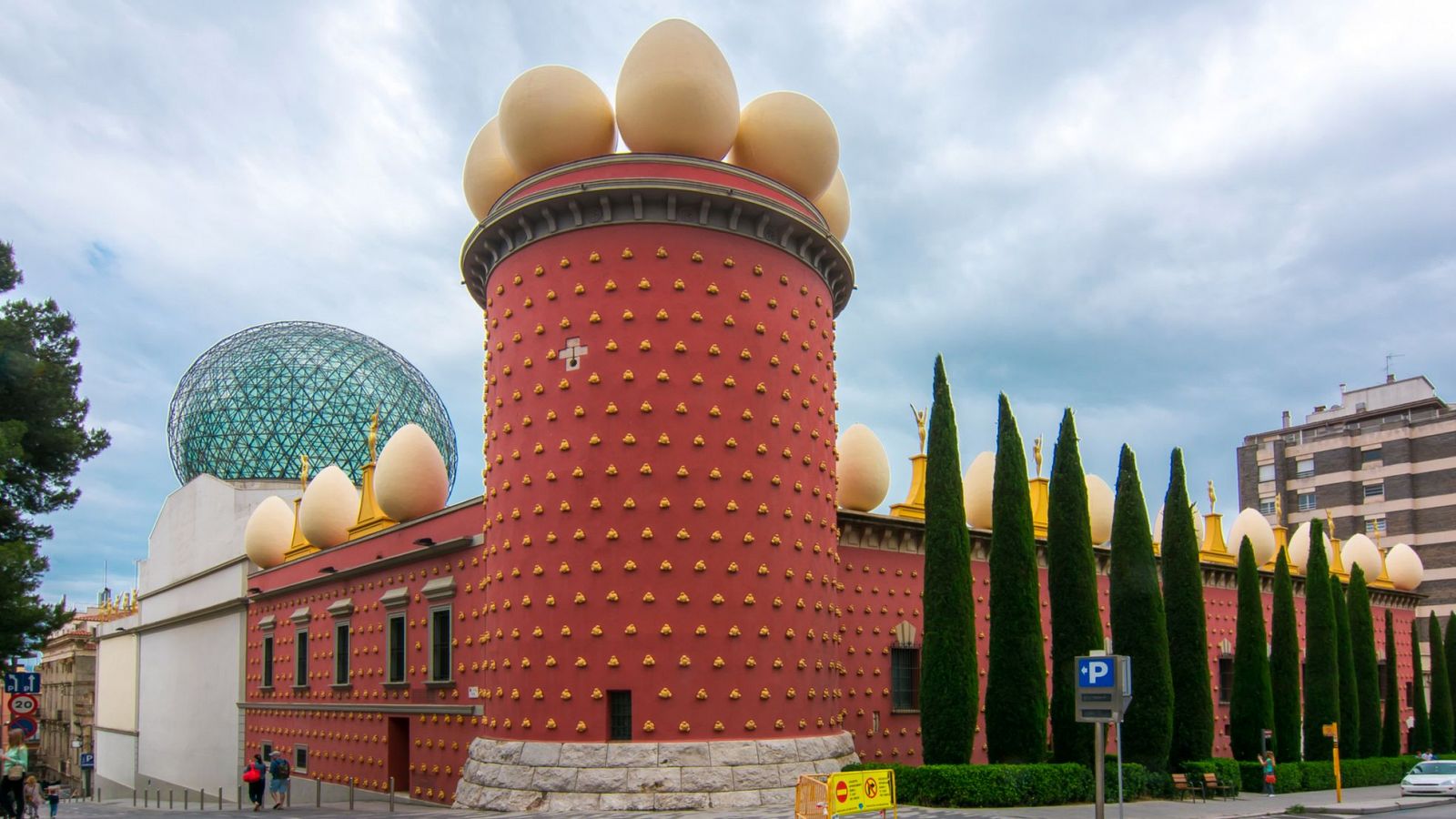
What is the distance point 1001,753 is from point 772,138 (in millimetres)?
13356


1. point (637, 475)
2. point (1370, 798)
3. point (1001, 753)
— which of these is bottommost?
point (1370, 798)

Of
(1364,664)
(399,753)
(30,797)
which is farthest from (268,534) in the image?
(1364,664)

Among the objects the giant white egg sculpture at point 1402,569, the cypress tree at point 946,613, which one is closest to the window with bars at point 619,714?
the cypress tree at point 946,613

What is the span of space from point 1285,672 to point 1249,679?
2607 millimetres

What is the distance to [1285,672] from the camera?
32.7 m

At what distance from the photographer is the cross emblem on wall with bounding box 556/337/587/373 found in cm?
2272

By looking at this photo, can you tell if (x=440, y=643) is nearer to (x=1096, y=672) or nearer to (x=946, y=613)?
(x=946, y=613)

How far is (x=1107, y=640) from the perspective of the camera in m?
33.2

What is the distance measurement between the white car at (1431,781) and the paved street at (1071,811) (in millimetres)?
503

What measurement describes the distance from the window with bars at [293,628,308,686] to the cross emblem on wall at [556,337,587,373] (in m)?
17.1

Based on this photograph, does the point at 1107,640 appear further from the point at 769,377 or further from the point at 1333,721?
the point at 769,377

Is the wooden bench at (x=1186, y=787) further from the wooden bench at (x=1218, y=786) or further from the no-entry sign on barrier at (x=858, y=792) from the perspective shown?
the no-entry sign on barrier at (x=858, y=792)

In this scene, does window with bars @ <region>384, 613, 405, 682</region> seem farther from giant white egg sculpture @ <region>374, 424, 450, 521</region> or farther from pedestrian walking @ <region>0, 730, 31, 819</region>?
pedestrian walking @ <region>0, 730, 31, 819</region>

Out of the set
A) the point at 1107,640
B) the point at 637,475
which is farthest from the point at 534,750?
the point at 1107,640
